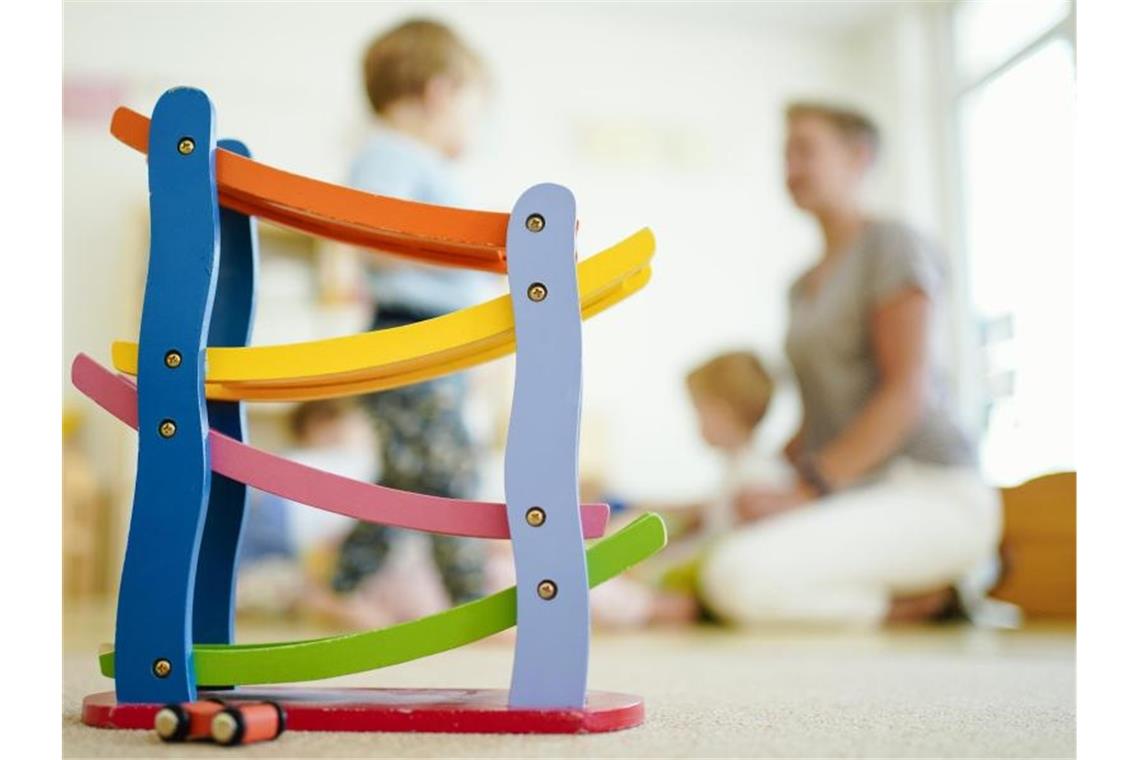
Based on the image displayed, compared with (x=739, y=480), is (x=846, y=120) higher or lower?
higher

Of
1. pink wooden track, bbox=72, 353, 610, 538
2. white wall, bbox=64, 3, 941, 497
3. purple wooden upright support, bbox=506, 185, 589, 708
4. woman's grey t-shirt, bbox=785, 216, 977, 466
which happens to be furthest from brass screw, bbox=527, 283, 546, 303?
white wall, bbox=64, 3, 941, 497

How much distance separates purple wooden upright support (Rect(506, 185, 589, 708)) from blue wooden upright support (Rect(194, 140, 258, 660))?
0.23 meters

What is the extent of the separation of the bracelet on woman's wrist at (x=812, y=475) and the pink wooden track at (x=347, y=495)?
156cm

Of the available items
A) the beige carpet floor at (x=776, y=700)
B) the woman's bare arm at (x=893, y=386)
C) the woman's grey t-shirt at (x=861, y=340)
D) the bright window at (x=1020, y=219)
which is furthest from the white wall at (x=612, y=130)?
the beige carpet floor at (x=776, y=700)

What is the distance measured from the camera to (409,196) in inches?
68.1

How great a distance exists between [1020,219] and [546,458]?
2.15 m

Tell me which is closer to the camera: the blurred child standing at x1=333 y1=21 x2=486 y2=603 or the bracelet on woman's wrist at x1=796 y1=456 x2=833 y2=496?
the blurred child standing at x1=333 y1=21 x2=486 y2=603

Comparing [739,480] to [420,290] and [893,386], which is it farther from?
[420,290]

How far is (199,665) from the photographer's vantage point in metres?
0.69

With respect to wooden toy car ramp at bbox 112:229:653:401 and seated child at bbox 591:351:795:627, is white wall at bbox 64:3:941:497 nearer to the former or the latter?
seated child at bbox 591:351:795:627

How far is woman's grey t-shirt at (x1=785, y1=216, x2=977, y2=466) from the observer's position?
2.07 m

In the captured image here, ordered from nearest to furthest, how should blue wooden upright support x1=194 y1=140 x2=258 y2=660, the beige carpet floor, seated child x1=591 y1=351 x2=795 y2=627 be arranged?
1. the beige carpet floor
2. blue wooden upright support x1=194 y1=140 x2=258 y2=660
3. seated child x1=591 y1=351 x2=795 y2=627

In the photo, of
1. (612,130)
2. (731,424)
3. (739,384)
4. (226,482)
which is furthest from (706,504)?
(226,482)
